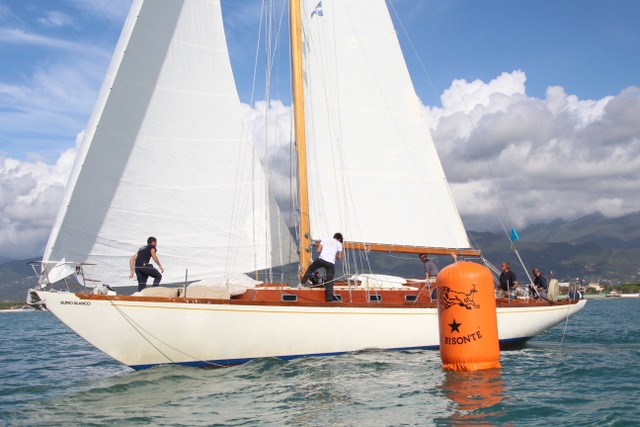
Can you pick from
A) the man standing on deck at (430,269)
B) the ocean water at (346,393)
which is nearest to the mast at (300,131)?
the man standing on deck at (430,269)

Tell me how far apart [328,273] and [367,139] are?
5.05m

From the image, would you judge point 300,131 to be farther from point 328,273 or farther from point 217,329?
point 217,329

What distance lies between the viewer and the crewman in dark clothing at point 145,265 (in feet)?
40.1

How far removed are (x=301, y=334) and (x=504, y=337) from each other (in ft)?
18.1

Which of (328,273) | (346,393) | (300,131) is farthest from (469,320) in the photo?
(300,131)

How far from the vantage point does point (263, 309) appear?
11.6 m

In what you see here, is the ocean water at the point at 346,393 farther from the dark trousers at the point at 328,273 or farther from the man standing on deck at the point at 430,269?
the man standing on deck at the point at 430,269

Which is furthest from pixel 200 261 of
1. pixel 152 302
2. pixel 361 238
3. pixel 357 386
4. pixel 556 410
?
pixel 556 410

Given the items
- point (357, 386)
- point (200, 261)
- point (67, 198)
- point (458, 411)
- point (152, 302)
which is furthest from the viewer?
point (200, 261)

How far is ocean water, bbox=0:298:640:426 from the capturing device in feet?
24.4

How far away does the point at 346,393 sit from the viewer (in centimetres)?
888

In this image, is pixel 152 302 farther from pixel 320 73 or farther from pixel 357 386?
pixel 320 73

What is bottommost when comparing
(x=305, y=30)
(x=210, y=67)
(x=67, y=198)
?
(x=67, y=198)

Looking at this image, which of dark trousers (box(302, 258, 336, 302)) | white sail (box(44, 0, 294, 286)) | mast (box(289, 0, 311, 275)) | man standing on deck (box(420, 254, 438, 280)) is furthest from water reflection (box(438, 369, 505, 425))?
white sail (box(44, 0, 294, 286))
